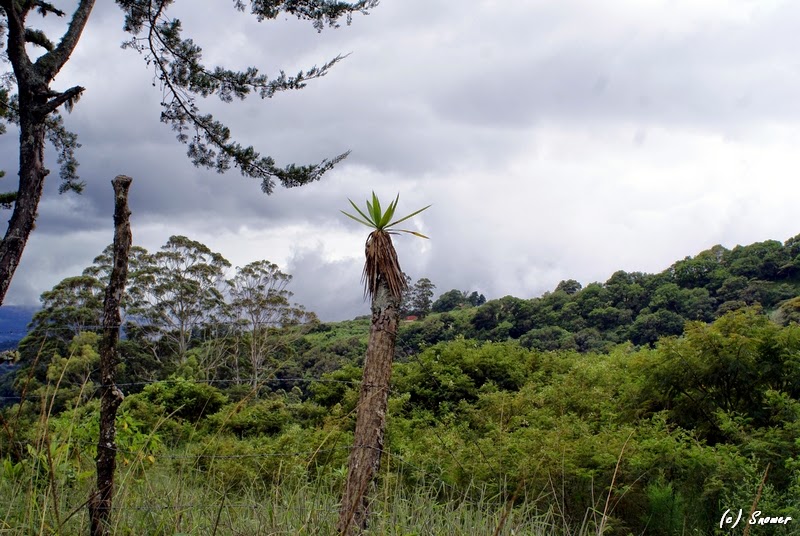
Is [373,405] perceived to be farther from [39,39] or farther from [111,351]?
[39,39]

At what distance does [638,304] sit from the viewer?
2416 cm

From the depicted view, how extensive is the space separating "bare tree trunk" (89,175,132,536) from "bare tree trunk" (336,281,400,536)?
124 centimetres

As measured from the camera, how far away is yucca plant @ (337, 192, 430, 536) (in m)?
3.49

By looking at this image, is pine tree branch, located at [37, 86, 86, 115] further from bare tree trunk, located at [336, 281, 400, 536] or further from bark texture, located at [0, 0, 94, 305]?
bare tree trunk, located at [336, 281, 400, 536]

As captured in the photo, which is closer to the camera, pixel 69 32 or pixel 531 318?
pixel 69 32

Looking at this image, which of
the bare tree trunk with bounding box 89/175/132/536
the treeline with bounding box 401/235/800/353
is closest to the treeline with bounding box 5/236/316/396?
the treeline with bounding box 401/235/800/353

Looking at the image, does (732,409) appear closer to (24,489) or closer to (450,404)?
(450,404)

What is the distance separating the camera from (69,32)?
703 centimetres

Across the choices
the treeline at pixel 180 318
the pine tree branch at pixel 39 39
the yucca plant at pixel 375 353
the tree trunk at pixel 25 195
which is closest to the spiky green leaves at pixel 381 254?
the yucca plant at pixel 375 353

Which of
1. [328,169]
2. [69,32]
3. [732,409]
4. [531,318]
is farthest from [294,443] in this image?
[531,318]

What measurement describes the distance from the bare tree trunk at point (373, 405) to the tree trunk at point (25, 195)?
404 cm

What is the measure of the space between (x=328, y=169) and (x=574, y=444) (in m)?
4.12

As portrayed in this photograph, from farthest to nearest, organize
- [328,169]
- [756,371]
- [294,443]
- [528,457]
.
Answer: [328,169], [294,443], [756,371], [528,457]

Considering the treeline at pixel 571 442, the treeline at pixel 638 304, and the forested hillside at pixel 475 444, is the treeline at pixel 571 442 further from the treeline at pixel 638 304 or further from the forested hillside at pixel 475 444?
the treeline at pixel 638 304
